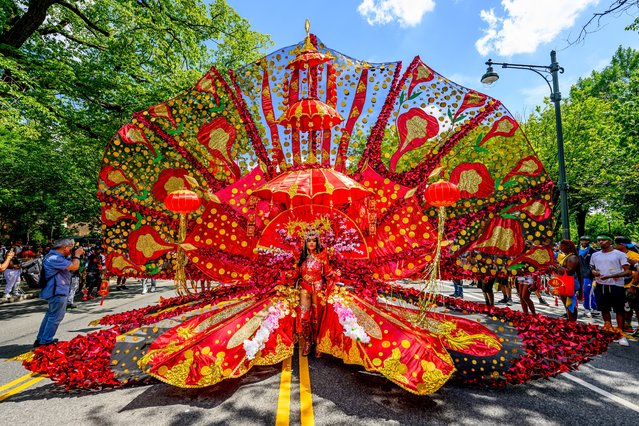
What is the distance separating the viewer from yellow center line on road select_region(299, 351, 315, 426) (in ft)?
9.68

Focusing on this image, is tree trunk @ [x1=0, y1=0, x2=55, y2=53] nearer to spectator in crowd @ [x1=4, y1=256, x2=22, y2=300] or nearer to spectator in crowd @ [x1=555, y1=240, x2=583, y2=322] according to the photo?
spectator in crowd @ [x1=4, y1=256, x2=22, y2=300]

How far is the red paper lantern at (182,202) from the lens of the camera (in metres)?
3.64

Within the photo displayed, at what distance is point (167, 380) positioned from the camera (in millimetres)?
3359

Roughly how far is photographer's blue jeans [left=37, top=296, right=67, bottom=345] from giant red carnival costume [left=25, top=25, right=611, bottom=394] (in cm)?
158

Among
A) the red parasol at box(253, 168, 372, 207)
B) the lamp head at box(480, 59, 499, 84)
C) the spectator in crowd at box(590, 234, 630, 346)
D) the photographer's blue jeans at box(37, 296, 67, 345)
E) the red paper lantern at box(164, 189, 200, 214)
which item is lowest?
the photographer's blue jeans at box(37, 296, 67, 345)

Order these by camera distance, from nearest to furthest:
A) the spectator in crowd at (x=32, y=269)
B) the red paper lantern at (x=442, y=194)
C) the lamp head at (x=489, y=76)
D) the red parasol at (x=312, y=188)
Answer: the red paper lantern at (x=442, y=194) → the red parasol at (x=312, y=188) → the lamp head at (x=489, y=76) → the spectator in crowd at (x=32, y=269)

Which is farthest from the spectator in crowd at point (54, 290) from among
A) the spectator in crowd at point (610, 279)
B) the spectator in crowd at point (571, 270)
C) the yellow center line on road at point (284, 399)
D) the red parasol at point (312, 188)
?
the spectator in crowd at point (610, 279)

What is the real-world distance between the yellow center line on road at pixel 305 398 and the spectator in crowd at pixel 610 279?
5.59 meters

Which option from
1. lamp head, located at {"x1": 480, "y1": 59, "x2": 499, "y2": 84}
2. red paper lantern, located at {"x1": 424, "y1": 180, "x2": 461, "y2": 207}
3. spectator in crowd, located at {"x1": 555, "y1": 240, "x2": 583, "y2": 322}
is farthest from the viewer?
lamp head, located at {"x1": 480, "y1": 59, "x2": 499, "y2": 84}

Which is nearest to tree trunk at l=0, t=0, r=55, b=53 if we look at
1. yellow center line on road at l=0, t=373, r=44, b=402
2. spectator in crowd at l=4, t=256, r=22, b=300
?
spectator in crowd at l=4, t=256, r=22, b=300

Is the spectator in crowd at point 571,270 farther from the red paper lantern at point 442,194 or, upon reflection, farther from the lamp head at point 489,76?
the lamp head at point 489,76

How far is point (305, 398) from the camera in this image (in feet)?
11.0

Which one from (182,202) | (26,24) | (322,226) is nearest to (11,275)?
(26,24)

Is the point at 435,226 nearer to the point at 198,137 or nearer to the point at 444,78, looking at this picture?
the point at 444,78
